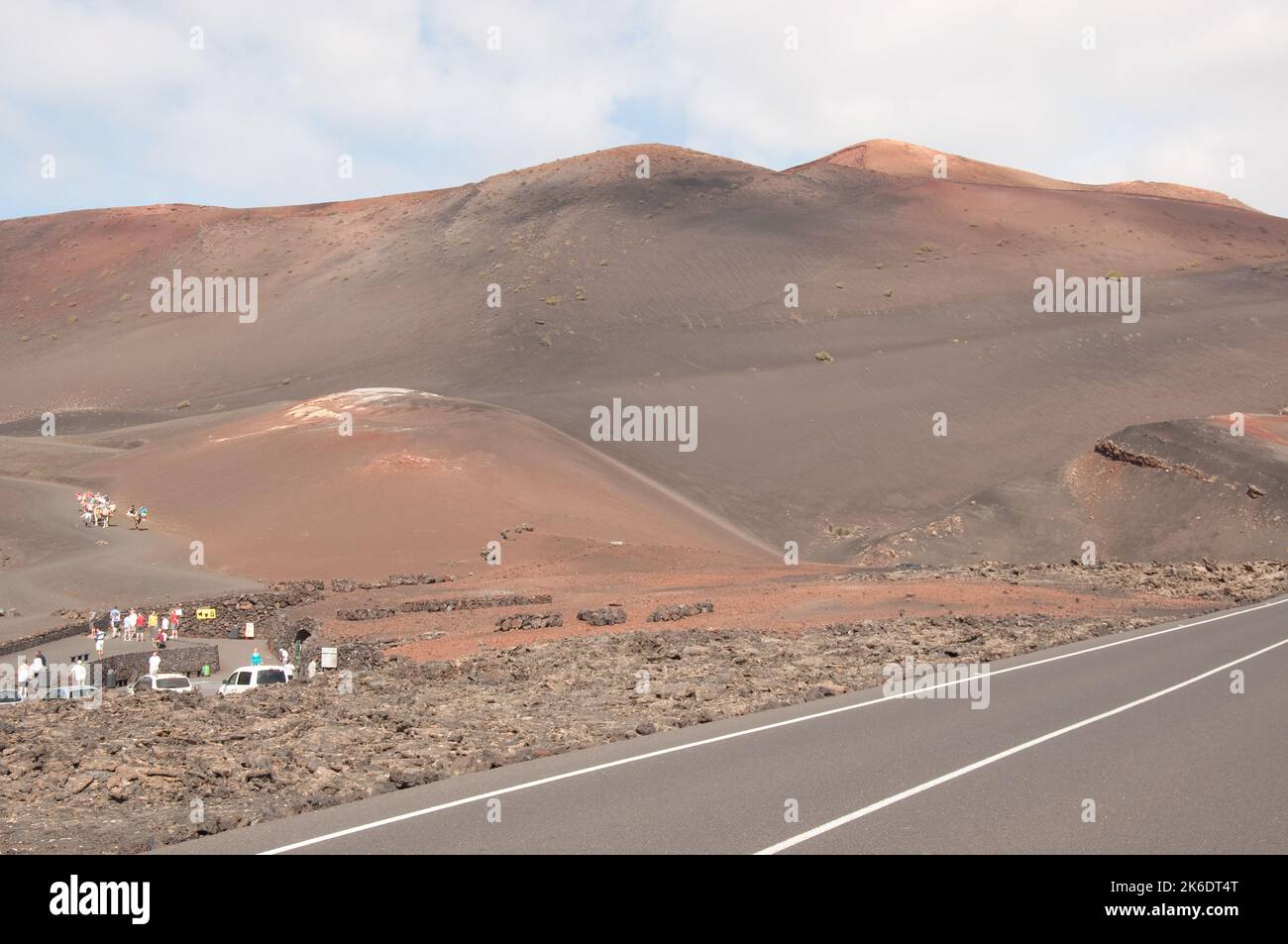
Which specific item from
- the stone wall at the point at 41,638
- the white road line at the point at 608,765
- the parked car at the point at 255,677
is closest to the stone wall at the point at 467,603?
the stone wall at the point at 41,638

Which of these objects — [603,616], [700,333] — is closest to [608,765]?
[603,616]

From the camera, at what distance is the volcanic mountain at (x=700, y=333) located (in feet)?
211

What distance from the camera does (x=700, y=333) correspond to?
316 ft

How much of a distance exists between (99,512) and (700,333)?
54699 millimetres

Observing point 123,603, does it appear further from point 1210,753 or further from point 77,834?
point 1210,753

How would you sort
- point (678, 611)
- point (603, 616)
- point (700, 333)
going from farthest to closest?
point (700, 333) → point (678, 611) → point (603, 616)

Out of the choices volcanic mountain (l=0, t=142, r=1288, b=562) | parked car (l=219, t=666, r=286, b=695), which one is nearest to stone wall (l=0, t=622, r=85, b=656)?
parked car (l=219, t=666, r=286, b=695)

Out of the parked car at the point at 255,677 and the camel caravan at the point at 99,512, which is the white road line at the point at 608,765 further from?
the camel caravan at the point at 99,512

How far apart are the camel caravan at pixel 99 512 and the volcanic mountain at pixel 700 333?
4996 mm

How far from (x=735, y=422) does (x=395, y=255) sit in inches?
2515

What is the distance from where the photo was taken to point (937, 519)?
2280 inches

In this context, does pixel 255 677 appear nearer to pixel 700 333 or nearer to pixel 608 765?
pixel 608 765

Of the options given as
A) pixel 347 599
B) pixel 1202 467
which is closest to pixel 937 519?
pixel 1202 467

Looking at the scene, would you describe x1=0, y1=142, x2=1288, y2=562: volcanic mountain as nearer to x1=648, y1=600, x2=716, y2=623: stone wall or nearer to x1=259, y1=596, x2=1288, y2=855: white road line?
x1=648, y1=600, x2=716, y2=623: stone wall
